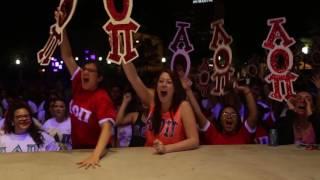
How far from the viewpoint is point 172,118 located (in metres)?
3.50

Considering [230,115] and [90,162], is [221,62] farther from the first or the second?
[90,162]

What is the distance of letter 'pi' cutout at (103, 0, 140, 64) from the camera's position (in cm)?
344

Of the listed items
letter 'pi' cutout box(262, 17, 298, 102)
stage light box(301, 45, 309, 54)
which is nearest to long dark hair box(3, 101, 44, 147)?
letter 'pi' cutout box(262, 17, 298, 102)

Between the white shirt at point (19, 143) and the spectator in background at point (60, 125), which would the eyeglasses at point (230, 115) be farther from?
the white shirt at point (19, 143)

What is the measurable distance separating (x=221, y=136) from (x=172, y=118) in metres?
1.26

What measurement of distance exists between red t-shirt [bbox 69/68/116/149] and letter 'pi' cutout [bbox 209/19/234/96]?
2401 millimetres

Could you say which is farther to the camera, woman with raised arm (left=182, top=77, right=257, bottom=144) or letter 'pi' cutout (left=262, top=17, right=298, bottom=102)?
letter 'pi' cutout (left=262, top=17, right=298, bottom=102)

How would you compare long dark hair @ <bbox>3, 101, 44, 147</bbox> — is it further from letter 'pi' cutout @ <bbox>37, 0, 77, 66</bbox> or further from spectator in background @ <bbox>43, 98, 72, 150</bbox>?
letter 'pi' cutout @ <bbox>37, 0, 77, 66</bbox>

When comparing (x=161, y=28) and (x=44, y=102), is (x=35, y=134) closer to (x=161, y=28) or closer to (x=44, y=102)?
(x=44, y=102)

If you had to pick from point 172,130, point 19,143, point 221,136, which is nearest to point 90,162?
point 172,130

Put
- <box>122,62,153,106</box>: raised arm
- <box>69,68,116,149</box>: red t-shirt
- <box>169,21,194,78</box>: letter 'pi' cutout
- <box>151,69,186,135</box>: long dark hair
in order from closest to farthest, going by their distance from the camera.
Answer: <box>151,69,186,135</box>: long dark hair → <box>69,68,116,149</box>: red t-shirt → <box>122,62,153,106</box>: raised arm → <box>169,21,194,78</box>: letter 'pi' cutout

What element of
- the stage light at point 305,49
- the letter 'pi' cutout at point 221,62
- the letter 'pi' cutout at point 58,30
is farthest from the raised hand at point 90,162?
the stage light at point 305,49

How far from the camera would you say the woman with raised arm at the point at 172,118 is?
11.4 ft

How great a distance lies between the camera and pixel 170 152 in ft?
11.1
